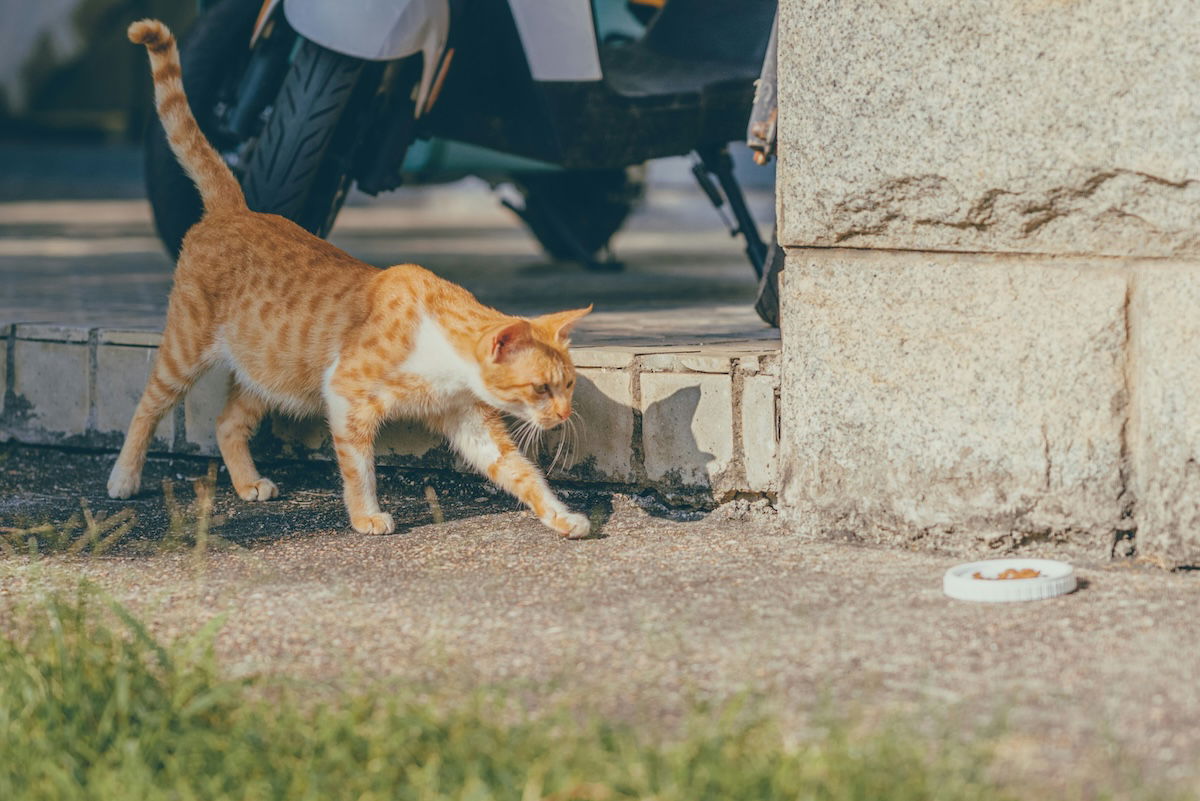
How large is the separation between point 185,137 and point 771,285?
147 cm

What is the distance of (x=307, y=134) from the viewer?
374cm

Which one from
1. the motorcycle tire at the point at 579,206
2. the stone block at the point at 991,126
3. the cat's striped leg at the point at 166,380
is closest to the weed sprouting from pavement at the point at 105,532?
the cat's striped leg at the point at 166,380

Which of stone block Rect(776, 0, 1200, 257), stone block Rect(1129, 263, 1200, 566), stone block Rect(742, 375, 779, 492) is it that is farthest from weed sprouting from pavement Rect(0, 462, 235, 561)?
stone block Rect(1129, 263, 1200, 566)

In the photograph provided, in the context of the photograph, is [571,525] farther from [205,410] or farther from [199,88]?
[199,88]

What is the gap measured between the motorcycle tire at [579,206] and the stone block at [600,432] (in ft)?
8.62

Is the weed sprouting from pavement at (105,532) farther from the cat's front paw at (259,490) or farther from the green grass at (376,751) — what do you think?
the green grass at (376,751)

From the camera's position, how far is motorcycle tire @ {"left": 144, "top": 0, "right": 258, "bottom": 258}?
4.20m

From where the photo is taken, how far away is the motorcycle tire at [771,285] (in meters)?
3.54

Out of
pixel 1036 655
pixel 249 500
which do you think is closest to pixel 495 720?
pixel 1036 655

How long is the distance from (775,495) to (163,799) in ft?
5.90

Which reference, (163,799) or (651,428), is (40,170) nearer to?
(651,428)

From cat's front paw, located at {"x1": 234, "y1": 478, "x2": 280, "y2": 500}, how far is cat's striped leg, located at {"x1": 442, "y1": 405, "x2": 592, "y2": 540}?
1.59 ft

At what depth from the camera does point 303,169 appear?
3.79m

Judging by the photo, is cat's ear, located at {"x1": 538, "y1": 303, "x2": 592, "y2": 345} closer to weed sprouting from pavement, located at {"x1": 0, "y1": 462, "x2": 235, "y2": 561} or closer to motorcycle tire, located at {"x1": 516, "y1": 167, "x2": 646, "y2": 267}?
weed sprouting from pavement, located at {"x1": 0, "y1": 462, "x2": 235, "y2": 561}
